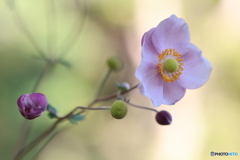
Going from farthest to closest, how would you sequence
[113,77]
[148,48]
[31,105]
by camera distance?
[113,77] < [148,48] < [31,105]

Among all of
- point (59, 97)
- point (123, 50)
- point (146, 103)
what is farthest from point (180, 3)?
point (59, 97)

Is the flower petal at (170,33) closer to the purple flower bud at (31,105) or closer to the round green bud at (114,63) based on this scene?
the round green bud at (114,63)

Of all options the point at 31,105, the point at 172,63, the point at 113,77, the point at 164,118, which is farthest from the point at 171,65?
the point at 113,77

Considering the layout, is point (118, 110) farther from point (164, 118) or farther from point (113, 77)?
point (113, 77)

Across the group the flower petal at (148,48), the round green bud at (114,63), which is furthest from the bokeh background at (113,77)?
the flower petal at (148,48)

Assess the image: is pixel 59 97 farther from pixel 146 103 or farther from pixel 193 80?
pixel 193 80

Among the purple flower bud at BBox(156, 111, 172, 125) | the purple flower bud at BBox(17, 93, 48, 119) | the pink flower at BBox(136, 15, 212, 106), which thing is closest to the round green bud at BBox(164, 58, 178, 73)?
the pink flower at BBox(136, 15, 212, 106)
